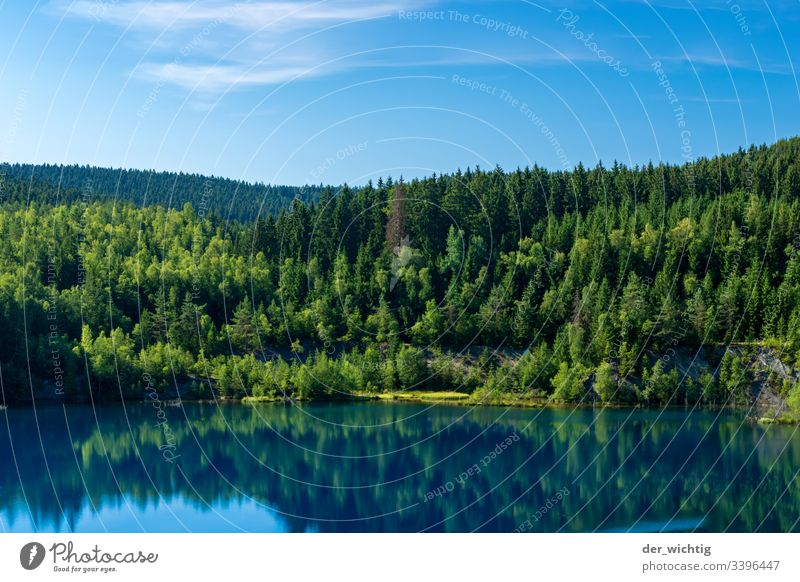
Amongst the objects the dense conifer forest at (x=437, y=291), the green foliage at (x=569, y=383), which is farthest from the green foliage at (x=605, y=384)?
the green foliage at (x=569, y=383)

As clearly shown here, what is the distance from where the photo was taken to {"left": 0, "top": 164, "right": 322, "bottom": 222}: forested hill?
147 meters

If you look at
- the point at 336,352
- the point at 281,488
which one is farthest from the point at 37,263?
the point at 281,488

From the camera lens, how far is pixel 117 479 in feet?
164

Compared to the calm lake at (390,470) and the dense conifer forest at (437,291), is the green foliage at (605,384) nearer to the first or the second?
the dense conifer forest at (437,291)

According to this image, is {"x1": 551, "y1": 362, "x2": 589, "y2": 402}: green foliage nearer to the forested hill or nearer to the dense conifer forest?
the dense conifer forest

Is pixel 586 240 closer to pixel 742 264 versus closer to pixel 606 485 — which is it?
pixel 742 264

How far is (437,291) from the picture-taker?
3866 inches

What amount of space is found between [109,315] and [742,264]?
60413 millimetres

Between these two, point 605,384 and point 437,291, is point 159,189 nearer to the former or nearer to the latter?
point 437,291

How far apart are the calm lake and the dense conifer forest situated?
20.6ft
